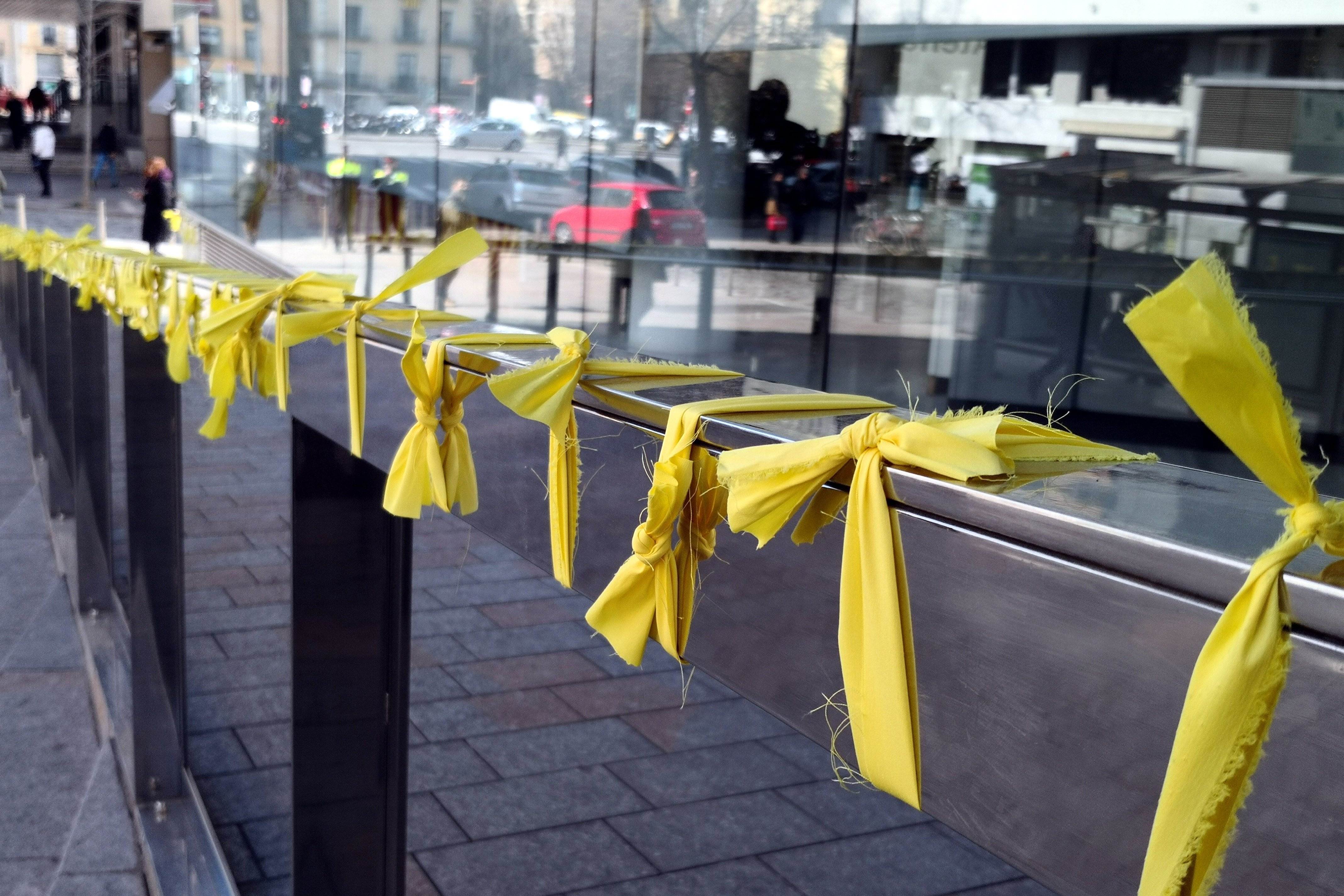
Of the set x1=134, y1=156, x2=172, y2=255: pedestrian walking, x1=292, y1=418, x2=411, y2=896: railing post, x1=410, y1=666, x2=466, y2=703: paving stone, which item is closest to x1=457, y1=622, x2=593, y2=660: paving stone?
x1=410, y1=666, x2=466, y2=703: paving stone

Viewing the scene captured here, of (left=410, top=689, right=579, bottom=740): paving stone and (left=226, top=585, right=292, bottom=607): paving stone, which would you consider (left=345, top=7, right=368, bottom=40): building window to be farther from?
(left=410, top=689, right=579, bottom=740): paving stone

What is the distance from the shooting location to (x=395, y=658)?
1.57 meters

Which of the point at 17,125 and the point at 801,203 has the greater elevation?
the point at 17,125

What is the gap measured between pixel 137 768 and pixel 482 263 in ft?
16.4

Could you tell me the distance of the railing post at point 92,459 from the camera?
4008 millimetres

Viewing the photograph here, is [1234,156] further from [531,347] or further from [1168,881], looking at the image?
[1168,881]

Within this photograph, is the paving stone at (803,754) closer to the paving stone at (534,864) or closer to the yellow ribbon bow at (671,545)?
the paving stone at (534,864)

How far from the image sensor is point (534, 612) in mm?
5566

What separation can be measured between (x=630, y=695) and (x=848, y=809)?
1.09 metres

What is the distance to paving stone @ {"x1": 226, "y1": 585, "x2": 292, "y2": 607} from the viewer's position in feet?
14.8

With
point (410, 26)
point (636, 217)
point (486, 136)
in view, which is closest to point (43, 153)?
point (410, 26)

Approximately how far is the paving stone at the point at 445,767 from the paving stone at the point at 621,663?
82 cm

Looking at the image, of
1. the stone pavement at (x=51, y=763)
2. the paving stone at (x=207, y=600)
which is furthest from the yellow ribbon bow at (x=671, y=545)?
the paving stone at (x=207, y=600)

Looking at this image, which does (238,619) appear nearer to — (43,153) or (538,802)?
(538,802)
